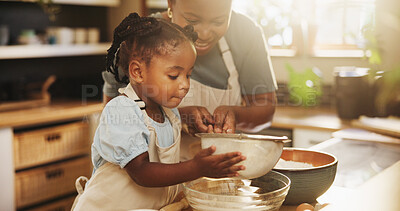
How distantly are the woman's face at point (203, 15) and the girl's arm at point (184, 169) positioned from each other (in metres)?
0.39

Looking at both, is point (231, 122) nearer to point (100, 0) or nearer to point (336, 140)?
point (336, 140)

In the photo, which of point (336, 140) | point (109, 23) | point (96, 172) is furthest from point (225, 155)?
point (109, 23)

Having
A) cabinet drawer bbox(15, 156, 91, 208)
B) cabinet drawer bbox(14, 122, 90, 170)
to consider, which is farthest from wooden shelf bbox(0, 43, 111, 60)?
cabinet drawer bbox(15, 156, 91, 208)

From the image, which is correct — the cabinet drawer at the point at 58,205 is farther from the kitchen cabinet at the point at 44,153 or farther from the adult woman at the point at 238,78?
the adult woman at the point at 238,78

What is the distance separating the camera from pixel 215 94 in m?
1.43

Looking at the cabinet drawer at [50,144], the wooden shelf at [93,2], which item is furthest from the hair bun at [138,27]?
the wooden shelf at [93,2]

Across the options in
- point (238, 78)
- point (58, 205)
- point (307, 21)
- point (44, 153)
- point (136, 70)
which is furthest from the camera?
point (307, 21)

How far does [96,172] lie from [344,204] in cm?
47

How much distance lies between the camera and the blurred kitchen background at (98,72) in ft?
8.34

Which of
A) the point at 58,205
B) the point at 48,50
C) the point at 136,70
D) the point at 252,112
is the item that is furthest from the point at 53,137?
the point at 136,70

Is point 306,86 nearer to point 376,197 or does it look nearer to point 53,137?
point 53,137

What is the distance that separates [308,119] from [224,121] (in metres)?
1.80

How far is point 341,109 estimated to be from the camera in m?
2.80

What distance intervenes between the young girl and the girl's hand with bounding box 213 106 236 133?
0.38 feet
